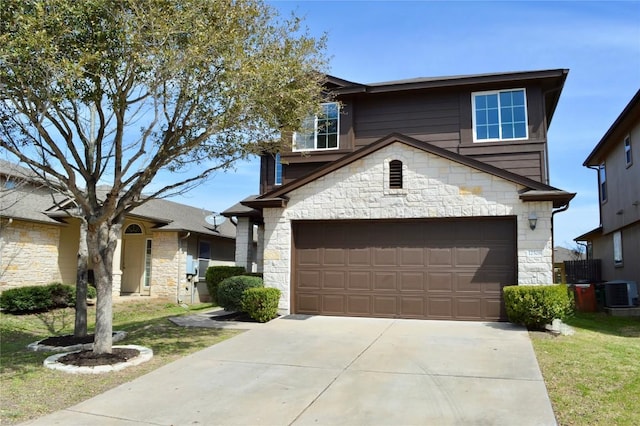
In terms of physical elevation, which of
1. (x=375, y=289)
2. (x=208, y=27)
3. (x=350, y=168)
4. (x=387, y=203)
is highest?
(x=208, y=27)

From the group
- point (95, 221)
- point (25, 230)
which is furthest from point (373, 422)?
point (25, 230)

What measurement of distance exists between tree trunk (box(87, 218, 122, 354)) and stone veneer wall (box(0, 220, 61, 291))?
31.7 feet

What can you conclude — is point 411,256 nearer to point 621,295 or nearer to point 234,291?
point 234,291

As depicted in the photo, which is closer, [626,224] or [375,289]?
[375,289]

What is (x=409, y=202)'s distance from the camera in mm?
11656

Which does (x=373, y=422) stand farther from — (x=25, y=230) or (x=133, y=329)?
(x=25, y=230)

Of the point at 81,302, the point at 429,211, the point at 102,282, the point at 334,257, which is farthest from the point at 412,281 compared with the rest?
the point at 81,302

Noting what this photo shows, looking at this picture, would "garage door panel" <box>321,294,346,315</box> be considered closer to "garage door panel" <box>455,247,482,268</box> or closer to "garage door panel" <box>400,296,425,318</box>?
"garage door panel" <box>400,296,425,318</box>

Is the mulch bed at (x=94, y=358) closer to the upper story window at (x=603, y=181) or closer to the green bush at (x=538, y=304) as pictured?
the green bush at (x=538, y=304)

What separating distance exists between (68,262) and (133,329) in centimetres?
860

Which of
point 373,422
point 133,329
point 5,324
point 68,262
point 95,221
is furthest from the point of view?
point 68,262

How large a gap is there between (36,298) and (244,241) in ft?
20.4

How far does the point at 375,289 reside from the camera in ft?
38.8

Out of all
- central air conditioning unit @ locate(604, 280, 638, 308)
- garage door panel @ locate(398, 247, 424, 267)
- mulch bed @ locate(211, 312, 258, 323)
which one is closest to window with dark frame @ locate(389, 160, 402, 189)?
garage door panel @ locate(398, 247, 424, 267)
